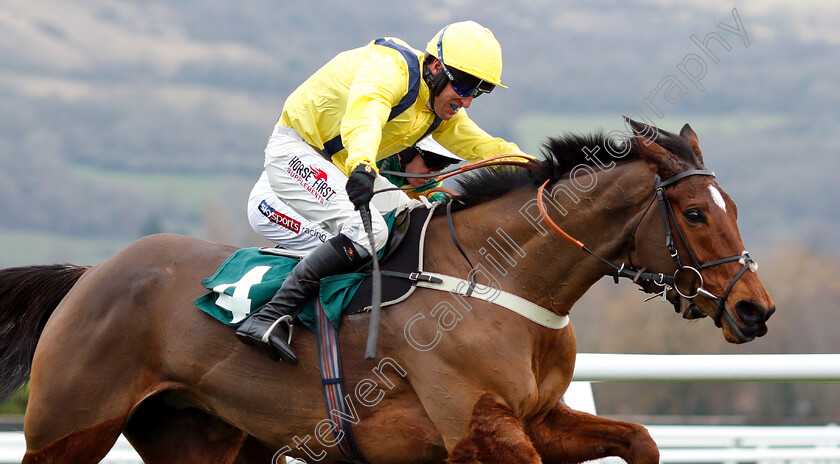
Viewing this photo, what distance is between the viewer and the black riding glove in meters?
3.33

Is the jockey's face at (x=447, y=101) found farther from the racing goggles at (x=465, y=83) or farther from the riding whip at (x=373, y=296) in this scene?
the riding whip at (x=373, y=296)

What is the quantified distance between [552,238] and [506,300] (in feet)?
0.97

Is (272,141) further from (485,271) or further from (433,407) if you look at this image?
(433,407)

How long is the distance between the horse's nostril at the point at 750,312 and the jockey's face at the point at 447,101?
1397mm

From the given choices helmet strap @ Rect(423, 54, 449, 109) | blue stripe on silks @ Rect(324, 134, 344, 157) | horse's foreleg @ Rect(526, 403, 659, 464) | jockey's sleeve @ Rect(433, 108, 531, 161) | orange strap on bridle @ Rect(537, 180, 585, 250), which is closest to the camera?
orange strap on bridle @ Rect(537, 180, 585, 250)

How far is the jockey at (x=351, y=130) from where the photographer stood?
11.5 ft

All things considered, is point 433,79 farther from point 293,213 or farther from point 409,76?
point 293,213

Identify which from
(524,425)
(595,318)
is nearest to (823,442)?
(524,425)

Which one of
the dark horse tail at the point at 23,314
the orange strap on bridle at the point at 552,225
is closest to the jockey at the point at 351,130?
the orange strap on bridle at the point at 552,225

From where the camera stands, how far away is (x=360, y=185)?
3.33 meters

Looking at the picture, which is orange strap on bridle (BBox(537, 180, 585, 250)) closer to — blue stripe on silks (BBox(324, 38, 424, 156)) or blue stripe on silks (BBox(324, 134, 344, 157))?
blue stripe on silks (BBox(324, 38, 424, 156))

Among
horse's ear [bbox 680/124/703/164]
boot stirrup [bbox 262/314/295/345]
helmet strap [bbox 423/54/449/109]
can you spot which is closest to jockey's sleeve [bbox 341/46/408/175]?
helmet strap [bbox 423/54/449/109]

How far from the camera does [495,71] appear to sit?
145 inches

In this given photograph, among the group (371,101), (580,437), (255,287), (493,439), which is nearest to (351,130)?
(371,101)
